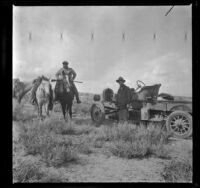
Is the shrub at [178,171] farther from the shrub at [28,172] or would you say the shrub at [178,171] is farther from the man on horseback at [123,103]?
the shrub at [28,172]

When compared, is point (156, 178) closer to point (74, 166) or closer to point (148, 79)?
point (74, 166)

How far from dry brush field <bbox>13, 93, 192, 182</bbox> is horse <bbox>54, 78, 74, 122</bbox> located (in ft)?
0.30

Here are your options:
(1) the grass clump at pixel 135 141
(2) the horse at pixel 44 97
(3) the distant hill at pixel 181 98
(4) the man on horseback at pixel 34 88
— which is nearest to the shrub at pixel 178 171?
(1) the grass clump at pixel 135 141

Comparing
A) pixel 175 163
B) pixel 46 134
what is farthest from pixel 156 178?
pixel 46 134

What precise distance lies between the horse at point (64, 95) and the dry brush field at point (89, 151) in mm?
91

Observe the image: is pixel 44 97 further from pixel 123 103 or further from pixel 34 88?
pixel 123 103

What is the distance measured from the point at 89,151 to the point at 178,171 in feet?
4.16

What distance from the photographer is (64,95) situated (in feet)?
11.5

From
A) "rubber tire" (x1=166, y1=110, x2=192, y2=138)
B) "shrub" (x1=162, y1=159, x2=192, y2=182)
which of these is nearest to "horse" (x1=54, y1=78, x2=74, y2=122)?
"rubber tire" (x1=166, y1=110, x2=192, y2=138)

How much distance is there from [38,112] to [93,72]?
3.28 ft

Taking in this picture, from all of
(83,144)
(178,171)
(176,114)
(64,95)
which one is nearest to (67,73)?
(64,95)

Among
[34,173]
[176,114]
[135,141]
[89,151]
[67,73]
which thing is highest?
[67,73]

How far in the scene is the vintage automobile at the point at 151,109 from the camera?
342cm
